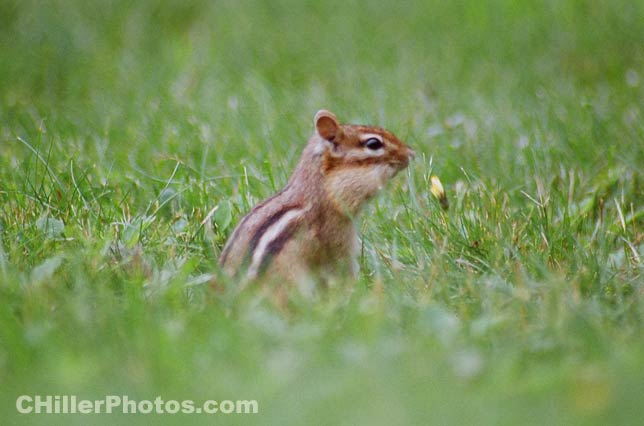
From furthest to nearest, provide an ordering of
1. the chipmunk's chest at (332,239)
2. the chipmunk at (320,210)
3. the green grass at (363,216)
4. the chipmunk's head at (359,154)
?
the chipmunk's head at (359,154) < the chipmunk's chest at (332,239) < the chipmunk at (320,210) < the green grass at (363,216)

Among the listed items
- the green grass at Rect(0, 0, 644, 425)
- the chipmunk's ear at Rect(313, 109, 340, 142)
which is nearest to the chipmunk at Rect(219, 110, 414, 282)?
the chipmunk's ear at Rect(313, 109, 340, 142)

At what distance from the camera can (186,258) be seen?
4.10 m

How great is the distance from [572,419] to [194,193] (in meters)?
2.63

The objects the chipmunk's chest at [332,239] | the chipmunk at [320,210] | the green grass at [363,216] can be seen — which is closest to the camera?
the green grass at [363,216]

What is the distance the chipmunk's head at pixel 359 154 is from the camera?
4.35 meters

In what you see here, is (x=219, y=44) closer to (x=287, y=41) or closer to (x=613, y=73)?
(x=287, y=41)

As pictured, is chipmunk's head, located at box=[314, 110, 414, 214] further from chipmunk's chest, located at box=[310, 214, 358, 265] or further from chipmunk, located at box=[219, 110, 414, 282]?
chipmunk's chest, located at box=[310, 214, 358, 265]

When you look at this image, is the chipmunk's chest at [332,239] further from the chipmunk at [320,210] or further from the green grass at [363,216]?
the green grass at [363,216]

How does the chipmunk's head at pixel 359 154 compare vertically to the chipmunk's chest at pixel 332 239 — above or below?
above

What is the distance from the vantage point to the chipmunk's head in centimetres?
435

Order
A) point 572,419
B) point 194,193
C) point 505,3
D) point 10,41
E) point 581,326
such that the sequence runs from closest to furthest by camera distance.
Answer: point 572,419 → point 581,326 → point 194,193 → point 10,41 → point 505,3

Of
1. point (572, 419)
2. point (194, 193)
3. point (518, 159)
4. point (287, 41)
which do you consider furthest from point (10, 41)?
point (572, 419)

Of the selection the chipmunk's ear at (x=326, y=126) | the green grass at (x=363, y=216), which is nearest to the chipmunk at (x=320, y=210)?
the chipmunk's ear at (x=326, y=126)

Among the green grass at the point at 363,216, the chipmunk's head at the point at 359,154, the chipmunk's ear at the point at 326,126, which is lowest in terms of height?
the green grass at the point at 363,216
